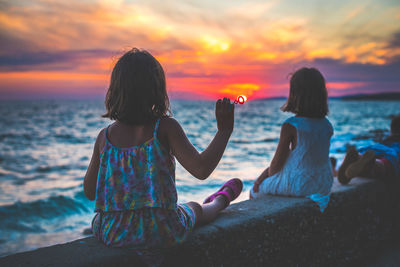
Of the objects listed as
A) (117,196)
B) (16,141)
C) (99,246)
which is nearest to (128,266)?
(99,246)

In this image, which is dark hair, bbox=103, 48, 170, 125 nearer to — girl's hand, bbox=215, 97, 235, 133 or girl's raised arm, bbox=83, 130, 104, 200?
girl's raised arm, bbox=83, 130, 104, 200

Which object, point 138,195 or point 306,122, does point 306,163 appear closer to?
point 306,122

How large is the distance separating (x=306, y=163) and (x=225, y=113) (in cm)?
154

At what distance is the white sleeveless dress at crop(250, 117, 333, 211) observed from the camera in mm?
2703

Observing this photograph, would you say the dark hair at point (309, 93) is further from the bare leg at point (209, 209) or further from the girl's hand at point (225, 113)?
the girl's hand at point (225, 113)

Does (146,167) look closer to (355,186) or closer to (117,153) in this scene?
(117,153)

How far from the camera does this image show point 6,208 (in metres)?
5.44

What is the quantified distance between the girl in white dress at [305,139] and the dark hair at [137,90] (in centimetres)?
149

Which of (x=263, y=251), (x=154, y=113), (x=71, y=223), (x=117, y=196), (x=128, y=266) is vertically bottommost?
(x=71, y=223)

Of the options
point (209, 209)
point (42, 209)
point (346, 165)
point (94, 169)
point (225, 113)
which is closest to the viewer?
point (225, 113)

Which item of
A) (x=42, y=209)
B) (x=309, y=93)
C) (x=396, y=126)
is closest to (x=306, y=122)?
(x=309, y=93)

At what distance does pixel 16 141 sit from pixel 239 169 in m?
12.8

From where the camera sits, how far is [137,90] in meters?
1.62

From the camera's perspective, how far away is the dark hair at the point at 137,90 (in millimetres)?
1617
